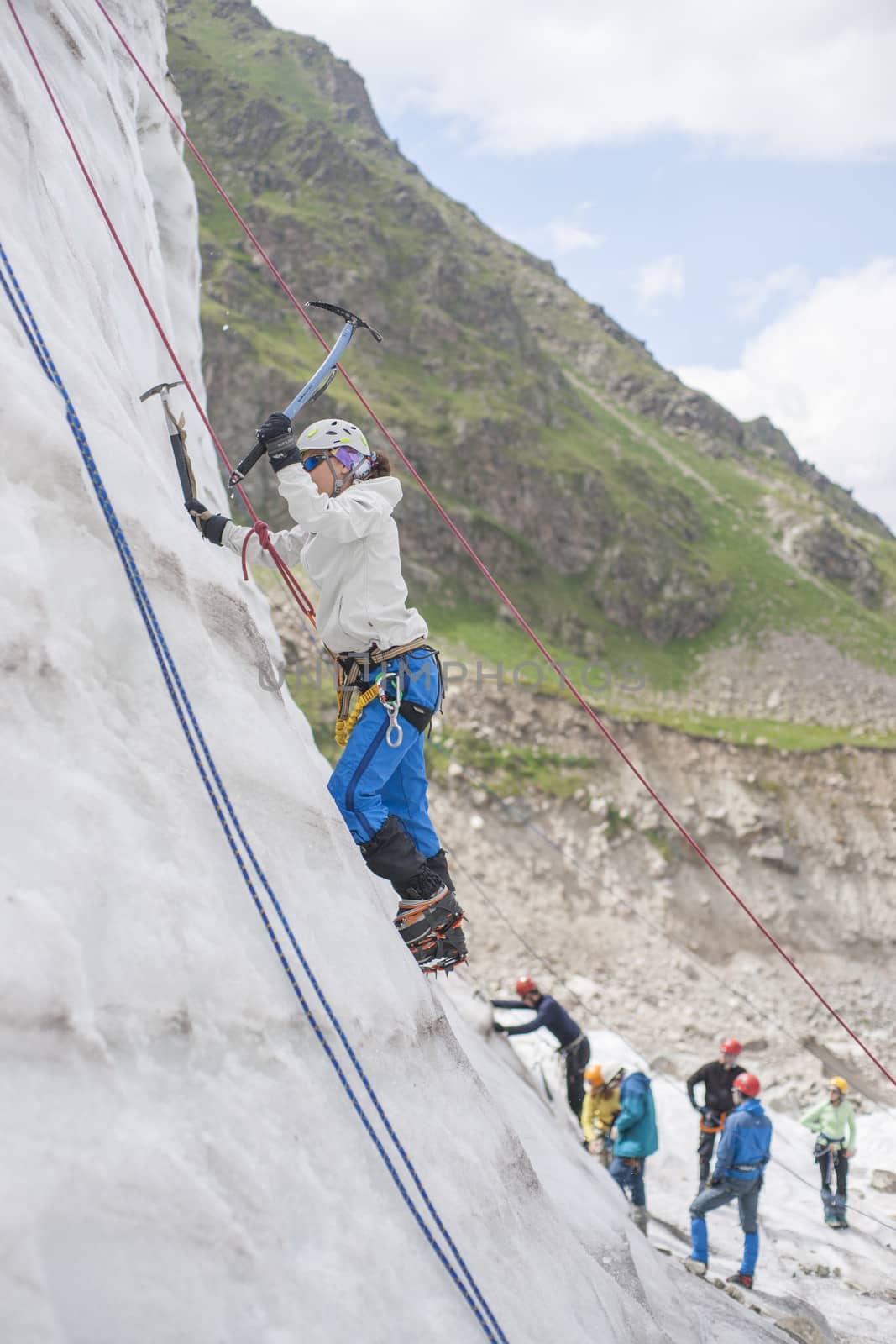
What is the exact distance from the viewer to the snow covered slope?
9.69 ft

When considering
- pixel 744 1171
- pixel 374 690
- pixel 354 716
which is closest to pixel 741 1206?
pixel 744 1171

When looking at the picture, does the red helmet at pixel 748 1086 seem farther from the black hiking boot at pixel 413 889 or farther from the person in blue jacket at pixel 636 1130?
the black hiking boot at pixel 413 889

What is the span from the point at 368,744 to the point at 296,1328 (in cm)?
288

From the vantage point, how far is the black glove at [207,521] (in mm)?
5434

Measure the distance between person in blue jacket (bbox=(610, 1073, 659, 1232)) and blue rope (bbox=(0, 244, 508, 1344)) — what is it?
615cm

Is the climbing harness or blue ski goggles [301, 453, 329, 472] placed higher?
blue ski goggles [301, 453, 329, 472]

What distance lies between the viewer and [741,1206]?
9.24m

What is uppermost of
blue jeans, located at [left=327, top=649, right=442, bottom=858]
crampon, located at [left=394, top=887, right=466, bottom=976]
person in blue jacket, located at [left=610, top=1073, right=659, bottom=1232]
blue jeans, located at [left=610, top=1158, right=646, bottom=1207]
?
blue jeans, located at [left=327, top=649, right=442, bottom=858]

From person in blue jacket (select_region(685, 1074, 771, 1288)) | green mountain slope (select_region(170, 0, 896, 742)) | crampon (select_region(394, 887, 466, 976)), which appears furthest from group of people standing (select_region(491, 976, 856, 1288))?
green mountain slope (select_region(170, 0, 896, 742))

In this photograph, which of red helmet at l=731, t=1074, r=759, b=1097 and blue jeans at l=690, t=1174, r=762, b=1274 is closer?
blue jeans at l=690, t=1174, r=762, b=1274

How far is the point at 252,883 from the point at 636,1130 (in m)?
7.65

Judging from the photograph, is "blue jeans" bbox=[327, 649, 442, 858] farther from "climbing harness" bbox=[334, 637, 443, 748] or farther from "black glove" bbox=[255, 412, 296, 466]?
"black glove" bbox=[255, 412, 296, 466]

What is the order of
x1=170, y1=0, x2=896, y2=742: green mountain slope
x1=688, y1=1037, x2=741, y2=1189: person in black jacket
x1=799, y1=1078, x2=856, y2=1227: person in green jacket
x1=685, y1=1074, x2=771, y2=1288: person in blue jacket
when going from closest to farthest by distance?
x1=685, y1=1074, x2=771, y2=1288: person in blue jacket, x1=688, y1=1037, x2=741, y2=1189: person in black jacket, x1=799, y1=1078, x2=856, y2=1227: person in green jacket, x1=170, y1=0, x2=896, y2=742: green mountain slope

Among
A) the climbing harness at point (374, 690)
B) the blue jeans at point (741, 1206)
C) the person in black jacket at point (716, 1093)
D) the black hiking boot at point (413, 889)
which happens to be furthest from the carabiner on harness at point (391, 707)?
the person in black jacket at point (716, 1093)
